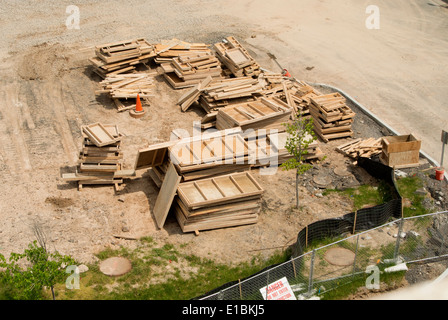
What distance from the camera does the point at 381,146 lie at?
22.0 m

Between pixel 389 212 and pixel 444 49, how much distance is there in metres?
16.2

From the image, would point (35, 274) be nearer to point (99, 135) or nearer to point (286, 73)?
point (99, 135)

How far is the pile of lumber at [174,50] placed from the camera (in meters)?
27.5

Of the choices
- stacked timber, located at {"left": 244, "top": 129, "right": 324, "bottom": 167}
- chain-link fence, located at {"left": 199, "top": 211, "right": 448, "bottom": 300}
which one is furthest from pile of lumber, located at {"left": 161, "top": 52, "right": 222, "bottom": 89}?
chain-link fence, located at {"left": 199, "top": 211, "right": 448, "bottom": 300}

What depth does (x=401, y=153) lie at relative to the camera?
68.3 ft

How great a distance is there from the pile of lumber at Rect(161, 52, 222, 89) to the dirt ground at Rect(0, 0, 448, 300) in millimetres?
656

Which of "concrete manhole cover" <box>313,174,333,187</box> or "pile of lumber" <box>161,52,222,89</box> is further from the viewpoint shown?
"pile of lumber" <box>161,52,222,89</box>

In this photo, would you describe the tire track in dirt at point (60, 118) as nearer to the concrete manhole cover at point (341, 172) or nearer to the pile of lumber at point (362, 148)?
the concrete manhole cover at point (341, 172)

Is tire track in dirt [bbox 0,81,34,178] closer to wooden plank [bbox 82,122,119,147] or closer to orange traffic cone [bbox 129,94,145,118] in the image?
wooden plank [bbox 82,122,119,147]

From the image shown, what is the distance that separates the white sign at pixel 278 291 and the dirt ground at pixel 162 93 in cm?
216

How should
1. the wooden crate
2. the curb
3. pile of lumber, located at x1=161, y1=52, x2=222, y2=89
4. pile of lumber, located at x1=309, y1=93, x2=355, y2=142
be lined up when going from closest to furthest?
the wooden crate → the curb → pile of lumber, located at x1=309, y1=93, x2=355, y2=142 → pile of lumber, located at x1=161, y1=52, x2=222, y2=89

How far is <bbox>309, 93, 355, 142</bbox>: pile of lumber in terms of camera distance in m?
22.8

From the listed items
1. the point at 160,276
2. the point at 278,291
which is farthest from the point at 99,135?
the point at 278,291
